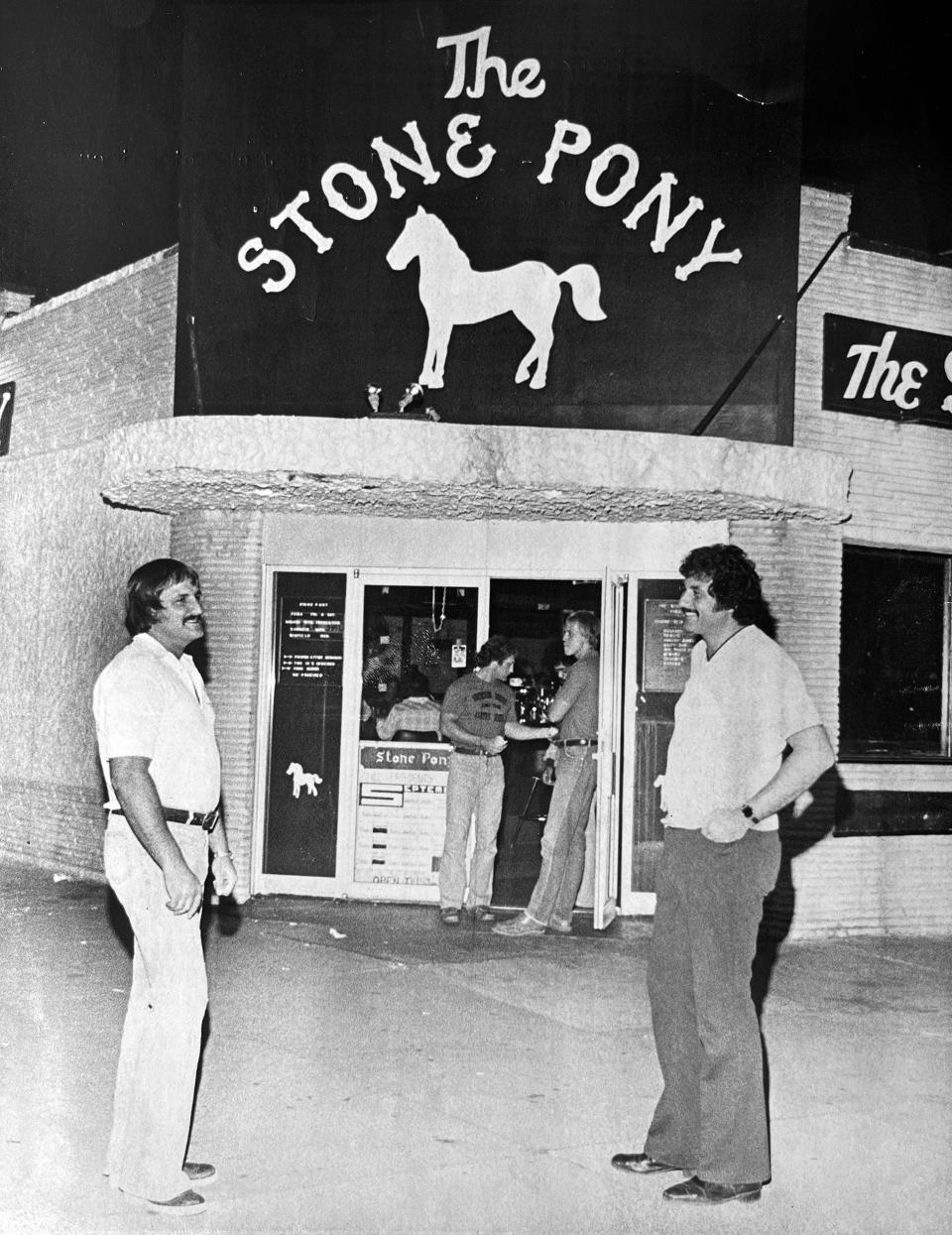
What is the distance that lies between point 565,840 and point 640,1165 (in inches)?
177

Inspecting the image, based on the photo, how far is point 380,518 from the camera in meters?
10.5

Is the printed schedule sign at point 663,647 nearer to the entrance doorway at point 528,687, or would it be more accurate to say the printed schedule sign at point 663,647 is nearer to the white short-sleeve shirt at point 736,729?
the entrance doorway at point 528,687

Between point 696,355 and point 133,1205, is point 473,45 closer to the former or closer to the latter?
point 696,355

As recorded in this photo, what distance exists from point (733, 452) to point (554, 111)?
2737mm

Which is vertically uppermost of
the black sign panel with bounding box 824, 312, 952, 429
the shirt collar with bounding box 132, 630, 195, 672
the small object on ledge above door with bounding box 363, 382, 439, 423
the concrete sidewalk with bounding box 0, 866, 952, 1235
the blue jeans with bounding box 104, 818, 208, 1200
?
the black sign panel with bounding box 824, 312, 952, 429

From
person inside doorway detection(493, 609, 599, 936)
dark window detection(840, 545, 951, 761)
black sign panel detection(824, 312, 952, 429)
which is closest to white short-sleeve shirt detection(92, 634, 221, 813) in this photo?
person inside doorway detection(493, 609, 599, 936)

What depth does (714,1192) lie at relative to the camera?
4.64 m

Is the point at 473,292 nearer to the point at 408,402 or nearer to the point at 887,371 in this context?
the point at 408,402

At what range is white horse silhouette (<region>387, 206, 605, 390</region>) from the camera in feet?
32.2

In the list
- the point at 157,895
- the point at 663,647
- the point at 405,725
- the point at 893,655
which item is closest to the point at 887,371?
the point at 893,655

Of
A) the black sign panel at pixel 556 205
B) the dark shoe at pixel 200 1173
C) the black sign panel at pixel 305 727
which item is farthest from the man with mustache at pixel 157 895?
the black sign panel at pixel 305 727

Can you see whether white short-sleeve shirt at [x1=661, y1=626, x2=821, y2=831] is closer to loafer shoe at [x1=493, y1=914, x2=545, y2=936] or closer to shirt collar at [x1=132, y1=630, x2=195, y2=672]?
shirt collar at [x1=132, y1=630, x2=195, y2=672]

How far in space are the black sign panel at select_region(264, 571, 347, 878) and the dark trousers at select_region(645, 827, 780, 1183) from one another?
5961 mm

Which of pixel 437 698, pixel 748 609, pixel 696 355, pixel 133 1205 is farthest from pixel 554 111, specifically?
pixel 133 1205
